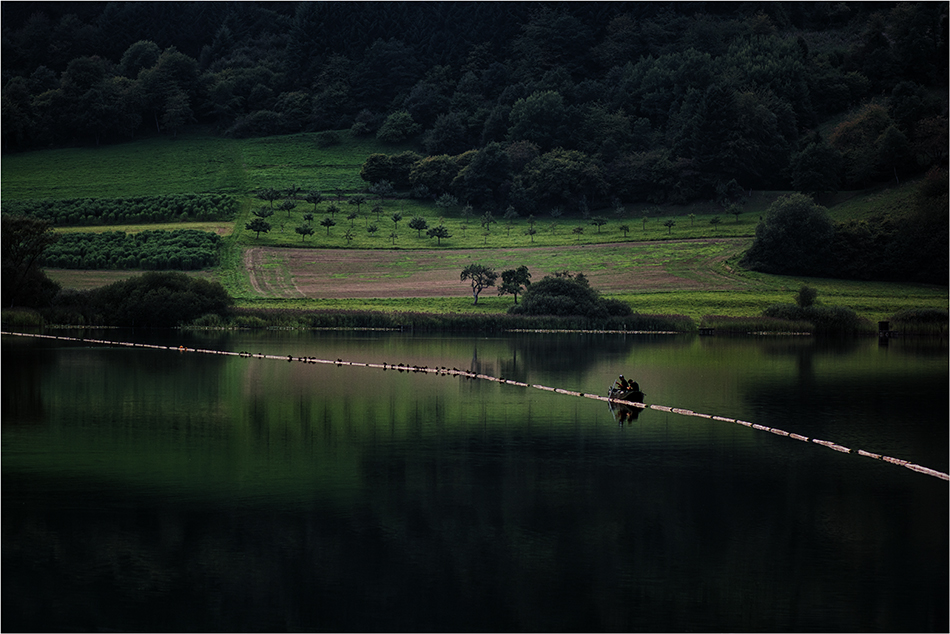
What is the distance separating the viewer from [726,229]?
354 ft

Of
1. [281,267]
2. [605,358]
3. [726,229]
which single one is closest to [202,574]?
[605,358]

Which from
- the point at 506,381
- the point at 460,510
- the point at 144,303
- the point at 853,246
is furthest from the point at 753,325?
the point at 460,510

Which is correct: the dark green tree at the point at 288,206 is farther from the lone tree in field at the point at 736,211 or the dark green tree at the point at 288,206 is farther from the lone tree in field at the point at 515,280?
the lone tree in field at the point at 736,211

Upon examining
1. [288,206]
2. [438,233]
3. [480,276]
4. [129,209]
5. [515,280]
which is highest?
[288,206]

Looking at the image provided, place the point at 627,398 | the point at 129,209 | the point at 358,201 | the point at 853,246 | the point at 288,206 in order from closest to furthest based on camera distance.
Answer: the point at 627,398 → the point at 853,246 → the point at 129,209 → the point at 288,206 → the point at 358,201

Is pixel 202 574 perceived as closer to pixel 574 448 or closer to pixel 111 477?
pixel 111 477

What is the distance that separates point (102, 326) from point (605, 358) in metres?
37.5

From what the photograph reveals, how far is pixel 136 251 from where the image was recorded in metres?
92.3

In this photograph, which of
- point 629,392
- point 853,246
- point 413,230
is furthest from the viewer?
point 413,230

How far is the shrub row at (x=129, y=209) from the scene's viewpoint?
108m

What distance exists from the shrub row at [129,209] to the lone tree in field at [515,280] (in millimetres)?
42218

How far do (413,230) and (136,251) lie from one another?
3000 cm

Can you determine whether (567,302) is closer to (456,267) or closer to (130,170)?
(456,267)

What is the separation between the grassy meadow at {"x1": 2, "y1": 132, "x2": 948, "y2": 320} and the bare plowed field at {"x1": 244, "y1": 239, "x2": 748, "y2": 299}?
37 centimetres
